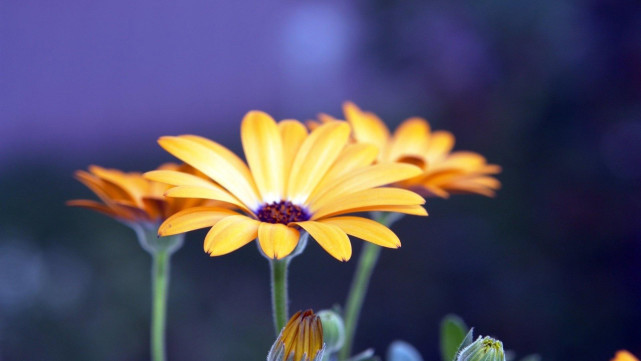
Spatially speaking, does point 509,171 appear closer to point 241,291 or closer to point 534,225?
point 534,225

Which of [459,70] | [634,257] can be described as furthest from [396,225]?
[634,257]

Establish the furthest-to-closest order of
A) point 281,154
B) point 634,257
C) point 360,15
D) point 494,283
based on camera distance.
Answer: point 360,15
point 494,283
point 634,257
point 281,154

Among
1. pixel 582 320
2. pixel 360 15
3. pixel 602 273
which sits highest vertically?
pixel 360 15

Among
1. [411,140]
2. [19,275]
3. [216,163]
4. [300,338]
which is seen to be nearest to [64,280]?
[19,275]

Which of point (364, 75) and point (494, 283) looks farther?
point (364, 75)

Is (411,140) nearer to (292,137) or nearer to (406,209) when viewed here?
(292,137)

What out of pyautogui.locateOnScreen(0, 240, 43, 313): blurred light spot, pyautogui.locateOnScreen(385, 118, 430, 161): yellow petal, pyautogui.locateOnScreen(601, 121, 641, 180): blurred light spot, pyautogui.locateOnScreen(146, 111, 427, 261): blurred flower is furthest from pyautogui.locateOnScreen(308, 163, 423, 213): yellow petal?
pyautogui.locateOnScreen(0, 240, 43, 313): blurred light spot

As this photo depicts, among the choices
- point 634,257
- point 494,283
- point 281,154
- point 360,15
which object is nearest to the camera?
point 281,154
